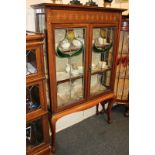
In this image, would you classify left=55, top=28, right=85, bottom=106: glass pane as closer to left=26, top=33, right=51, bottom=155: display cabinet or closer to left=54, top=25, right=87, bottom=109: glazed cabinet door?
left=54, top=25, right=87, bottom=109: glazed cabinet door

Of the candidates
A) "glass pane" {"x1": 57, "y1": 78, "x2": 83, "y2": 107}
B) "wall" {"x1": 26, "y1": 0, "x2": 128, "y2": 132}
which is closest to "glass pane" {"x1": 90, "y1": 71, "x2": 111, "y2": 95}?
"glass pane" {"x1": 57, "y1": 78, "x2": 83, "y2": 107}

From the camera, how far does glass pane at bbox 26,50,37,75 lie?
4.42 feet

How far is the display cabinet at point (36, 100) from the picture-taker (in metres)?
1.33

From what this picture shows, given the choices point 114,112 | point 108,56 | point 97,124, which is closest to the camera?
point 108,56

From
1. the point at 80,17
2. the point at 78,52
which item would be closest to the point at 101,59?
→ the point at 78,52

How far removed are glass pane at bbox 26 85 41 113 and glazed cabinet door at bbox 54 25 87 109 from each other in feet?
0.94

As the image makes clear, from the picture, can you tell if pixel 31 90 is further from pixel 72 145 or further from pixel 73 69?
pixel 72 145

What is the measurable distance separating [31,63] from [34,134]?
696 mm

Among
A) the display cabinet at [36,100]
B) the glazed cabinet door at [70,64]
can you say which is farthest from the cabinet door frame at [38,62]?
the glazed cabinet door at [70,64]

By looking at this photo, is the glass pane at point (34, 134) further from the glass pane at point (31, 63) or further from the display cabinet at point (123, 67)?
the display cabinet at point (123, 67)

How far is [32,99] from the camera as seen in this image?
151 cm

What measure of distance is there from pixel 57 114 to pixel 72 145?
0.51 metres
